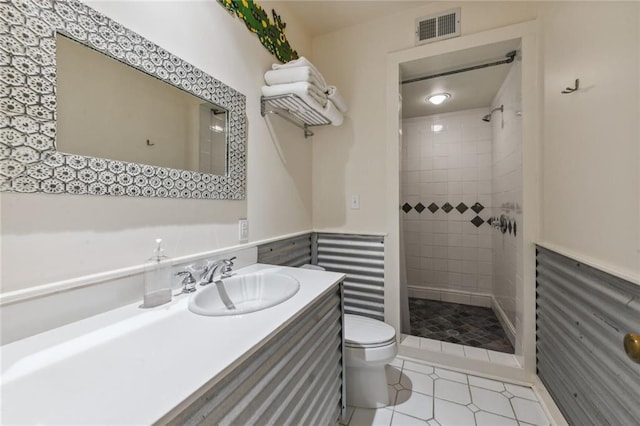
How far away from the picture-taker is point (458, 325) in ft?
7.90

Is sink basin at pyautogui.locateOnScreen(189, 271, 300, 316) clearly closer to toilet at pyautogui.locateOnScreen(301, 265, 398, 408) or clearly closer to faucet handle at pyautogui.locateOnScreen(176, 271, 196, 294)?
faucet handle at pyautogui.locateOnScreen(176, 271, 196, 294)

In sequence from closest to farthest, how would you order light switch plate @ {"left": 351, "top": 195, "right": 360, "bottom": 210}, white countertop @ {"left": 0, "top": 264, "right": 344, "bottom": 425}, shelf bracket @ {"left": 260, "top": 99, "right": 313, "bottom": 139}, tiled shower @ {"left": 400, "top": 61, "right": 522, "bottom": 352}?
white countertop @ {"left": 0, "top": 264, "right": 344, "bottom": 425}, shelf bracket @ {"left": 260, "top": 99, "right": 313, "bottom": 139}, light switch plate @ {"left": 351, "top": 195, "right": 360, "bottom": 210}, tiled shower @ {"left": 400, "top": 61, "right": 522, "bottom": 352}

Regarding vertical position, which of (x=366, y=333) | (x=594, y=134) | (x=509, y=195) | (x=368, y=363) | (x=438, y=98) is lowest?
(x=368, y=363)

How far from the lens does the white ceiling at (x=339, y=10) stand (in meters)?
1.80

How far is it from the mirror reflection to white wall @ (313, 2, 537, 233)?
1035 mm

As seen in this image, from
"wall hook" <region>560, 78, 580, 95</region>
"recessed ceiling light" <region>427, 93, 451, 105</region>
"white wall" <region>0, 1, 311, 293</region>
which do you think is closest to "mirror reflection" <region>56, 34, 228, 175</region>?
"white wall" <region>0, 1, 311, 293</region>

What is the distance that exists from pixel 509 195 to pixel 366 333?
162cm

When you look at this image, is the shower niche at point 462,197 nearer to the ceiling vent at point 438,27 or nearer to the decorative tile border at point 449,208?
the decorative tile border at point 449,208

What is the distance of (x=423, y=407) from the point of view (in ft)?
4.66

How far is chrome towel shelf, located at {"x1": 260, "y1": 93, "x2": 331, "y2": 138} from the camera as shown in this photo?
1.52 metres

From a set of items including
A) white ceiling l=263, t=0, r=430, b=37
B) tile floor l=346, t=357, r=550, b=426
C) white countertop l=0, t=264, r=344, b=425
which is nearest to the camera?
Result: white countertop l=0, t=264, r=344, b=425

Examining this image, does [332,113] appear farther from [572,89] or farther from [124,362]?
[124,362]

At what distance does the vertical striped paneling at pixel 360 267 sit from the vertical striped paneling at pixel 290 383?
0.78 m

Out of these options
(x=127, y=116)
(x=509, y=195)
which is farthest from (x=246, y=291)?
(x=509, y=195)
